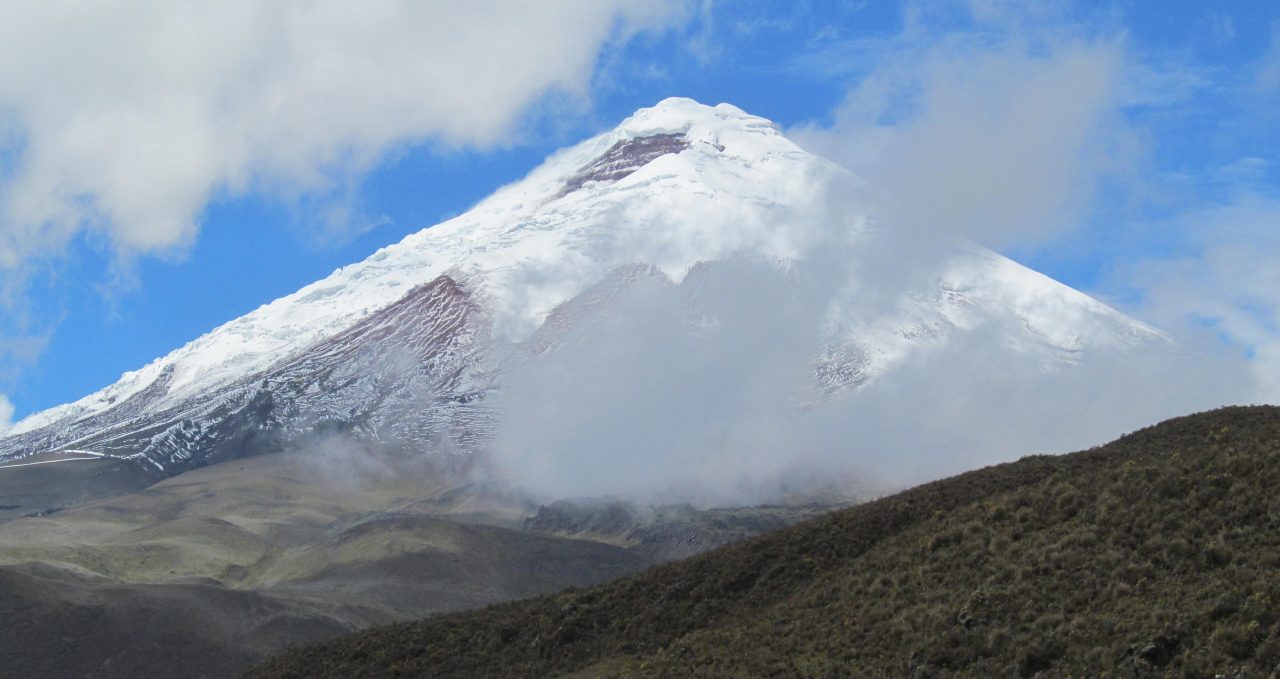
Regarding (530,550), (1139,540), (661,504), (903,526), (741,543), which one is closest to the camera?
(1139,540)

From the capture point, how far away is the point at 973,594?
30297 mm

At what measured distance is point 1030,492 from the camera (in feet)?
117

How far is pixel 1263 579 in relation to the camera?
25094mm

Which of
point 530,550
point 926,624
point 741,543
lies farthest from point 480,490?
point 926,624

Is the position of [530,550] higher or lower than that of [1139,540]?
higher

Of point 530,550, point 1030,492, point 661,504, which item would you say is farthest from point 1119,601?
point 661,504

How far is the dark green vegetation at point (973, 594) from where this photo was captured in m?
25.9

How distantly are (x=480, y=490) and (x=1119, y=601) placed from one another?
157761mm

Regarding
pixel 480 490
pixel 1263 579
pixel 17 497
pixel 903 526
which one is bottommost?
pixel 1263 579

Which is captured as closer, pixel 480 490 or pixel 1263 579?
pixel 1263 579

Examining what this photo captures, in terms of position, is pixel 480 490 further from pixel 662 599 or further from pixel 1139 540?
pixel 1139 540

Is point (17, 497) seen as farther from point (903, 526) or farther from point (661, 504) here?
point (903, 526)

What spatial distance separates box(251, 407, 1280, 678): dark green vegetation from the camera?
2588cm

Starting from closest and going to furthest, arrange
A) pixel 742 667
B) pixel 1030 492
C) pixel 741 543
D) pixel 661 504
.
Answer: pixel 742 667 → pixel 1030 492 → pixel 741 543 → pixel 661 504
